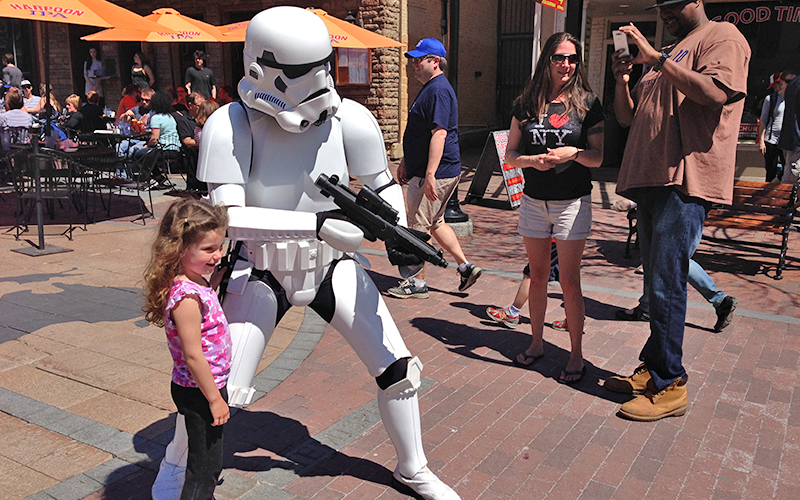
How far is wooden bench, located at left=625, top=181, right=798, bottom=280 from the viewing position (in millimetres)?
6871

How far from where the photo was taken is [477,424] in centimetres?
370

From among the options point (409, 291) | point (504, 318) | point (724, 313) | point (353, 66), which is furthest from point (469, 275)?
point (353, 66)

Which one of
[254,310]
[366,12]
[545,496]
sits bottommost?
[545,496]

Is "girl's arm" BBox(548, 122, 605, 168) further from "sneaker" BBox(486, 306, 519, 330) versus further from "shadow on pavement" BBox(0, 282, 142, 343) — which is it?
"shadow on pavement" BBox(0, 282, 142, 343)

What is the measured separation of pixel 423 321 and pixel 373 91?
10.8 meters

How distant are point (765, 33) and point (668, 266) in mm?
11574

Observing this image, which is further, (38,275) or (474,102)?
(474,102)

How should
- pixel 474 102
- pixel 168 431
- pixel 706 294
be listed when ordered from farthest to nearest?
1. pixel 474 102
2. pixel 706 294
3. pixel 168 431

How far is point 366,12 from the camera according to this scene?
14.9 metres

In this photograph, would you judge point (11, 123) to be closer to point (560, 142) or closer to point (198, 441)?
point (560, 142)

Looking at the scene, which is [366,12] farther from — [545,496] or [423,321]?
[545,496]

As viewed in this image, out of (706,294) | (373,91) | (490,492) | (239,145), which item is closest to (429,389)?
(490,492)

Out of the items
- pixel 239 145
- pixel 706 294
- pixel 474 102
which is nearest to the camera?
pixel 239 145

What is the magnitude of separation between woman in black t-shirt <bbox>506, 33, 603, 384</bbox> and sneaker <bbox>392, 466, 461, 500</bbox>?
1.58 meters
